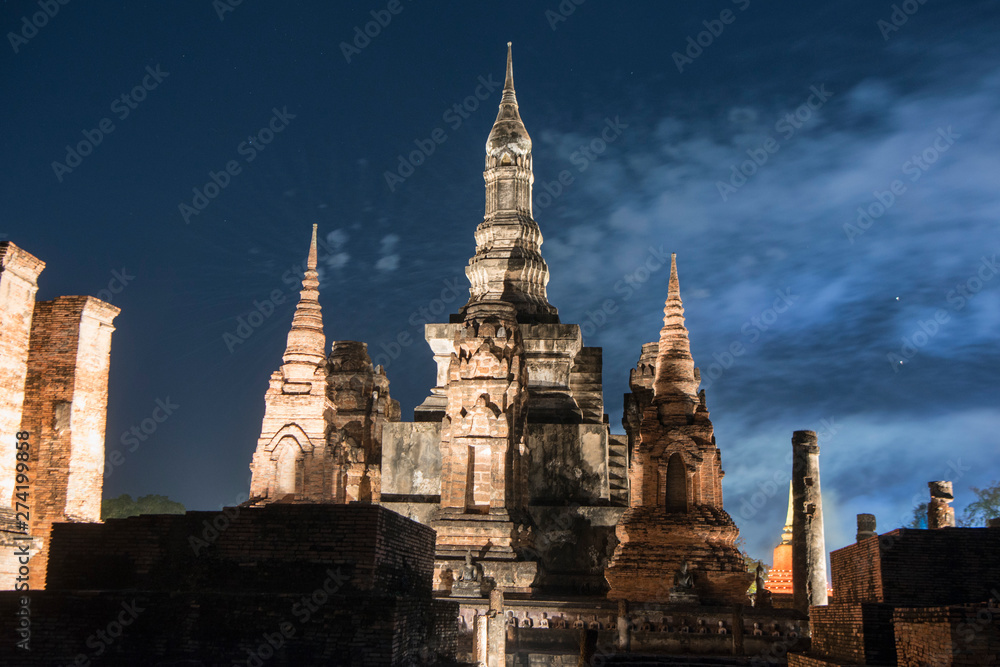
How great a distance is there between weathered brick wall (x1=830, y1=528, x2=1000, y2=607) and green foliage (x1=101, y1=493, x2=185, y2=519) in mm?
44904

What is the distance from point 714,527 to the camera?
2094cm

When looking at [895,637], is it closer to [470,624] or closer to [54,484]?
[470,624]

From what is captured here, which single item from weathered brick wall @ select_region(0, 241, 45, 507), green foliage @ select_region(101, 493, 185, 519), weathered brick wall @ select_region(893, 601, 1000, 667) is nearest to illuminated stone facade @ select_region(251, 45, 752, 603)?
weathered brick wall @ select_region(0, 241, 45, 507)

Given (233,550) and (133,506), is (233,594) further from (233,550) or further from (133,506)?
(133,506)

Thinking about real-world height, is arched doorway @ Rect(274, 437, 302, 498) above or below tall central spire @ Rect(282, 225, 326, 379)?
below

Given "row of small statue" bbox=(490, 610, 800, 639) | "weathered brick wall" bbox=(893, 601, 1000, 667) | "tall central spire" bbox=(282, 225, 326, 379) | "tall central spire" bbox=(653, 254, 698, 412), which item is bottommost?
"row of small statue" bbox=(490, 610, 800, 639)

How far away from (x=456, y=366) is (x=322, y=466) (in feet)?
31.4

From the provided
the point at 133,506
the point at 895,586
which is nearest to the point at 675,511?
the point at 895,586

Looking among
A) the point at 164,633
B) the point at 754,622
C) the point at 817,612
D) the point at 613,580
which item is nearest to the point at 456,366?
the point at 613,580

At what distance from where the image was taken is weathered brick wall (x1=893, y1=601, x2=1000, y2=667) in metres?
8.12

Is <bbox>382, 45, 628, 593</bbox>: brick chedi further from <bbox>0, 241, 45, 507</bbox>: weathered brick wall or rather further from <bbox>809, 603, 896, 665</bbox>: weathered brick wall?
<bbox>809, 603, 896, 665</bbox>: weathered brick wall

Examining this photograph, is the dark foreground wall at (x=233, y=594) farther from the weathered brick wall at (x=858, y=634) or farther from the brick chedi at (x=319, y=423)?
the brick chedi at (x=319, y=423)

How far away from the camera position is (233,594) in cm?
972

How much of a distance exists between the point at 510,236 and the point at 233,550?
60.3 ft
